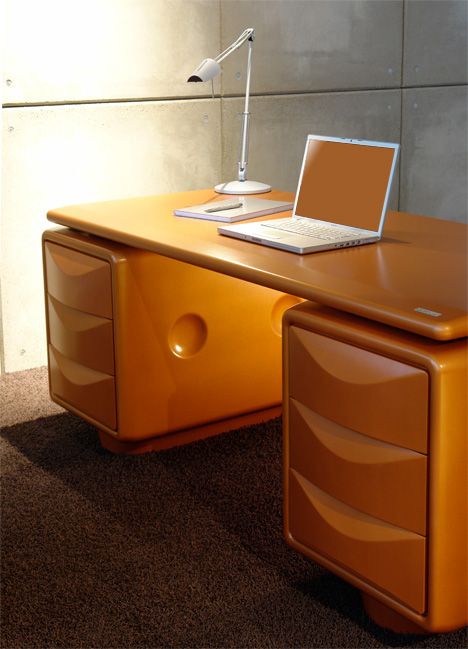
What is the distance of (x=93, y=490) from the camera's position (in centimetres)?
234

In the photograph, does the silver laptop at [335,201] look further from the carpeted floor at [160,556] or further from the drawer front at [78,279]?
the carpeted floor at [160,556]

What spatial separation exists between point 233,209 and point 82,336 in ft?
1.69

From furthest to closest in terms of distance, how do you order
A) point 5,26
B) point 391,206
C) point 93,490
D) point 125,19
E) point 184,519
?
point 391,206 → point 125,19 → point 5,26 → point 93,490 → point 184,519

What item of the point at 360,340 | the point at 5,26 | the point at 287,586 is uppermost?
the point at 5,26

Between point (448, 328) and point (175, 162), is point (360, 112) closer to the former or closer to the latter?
point (175, 162)

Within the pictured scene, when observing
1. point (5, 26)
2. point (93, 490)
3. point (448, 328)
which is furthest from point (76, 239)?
point (448, 328)

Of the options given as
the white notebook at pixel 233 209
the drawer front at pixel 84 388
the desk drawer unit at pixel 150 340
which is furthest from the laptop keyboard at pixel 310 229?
the drawer front at pixel 84 388

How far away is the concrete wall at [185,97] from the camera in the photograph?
3107 millimetres

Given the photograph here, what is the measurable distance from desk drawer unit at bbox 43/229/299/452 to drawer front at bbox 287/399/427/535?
704 mm

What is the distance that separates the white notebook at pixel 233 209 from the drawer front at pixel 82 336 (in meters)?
0.35

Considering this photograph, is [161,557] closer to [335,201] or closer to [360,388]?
[360,388]

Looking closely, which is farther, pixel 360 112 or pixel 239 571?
pixel 360 112

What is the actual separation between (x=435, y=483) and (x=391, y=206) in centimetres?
291

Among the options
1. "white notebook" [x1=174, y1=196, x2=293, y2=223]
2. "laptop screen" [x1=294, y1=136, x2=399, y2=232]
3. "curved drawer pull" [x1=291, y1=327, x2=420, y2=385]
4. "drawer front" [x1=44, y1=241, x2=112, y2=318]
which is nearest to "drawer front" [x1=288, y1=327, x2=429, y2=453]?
"curved drawer pull" [x1=291, y1=327, x2=420, y2=385]
